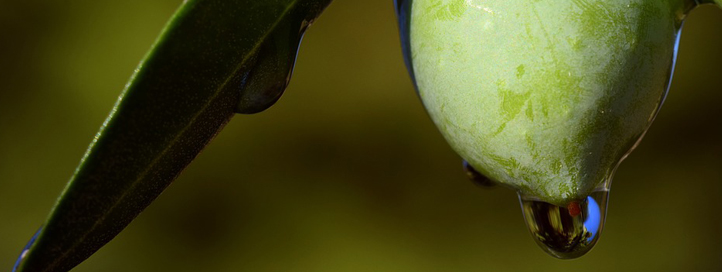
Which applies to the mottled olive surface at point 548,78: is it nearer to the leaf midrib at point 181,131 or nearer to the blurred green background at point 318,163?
the leaf midrib at point 181,131

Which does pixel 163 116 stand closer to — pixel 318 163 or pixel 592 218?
pixel 592 218

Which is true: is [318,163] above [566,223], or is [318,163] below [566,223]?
below

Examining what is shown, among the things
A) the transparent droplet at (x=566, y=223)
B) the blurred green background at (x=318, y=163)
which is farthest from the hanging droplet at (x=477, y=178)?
the blurred green background at (x=318, y=163)

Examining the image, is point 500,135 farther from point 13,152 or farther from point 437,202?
point 13,152

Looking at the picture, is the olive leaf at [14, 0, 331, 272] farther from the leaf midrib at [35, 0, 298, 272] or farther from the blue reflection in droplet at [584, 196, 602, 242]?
the blue reflection in droplet at [584, 196, 602, 242]

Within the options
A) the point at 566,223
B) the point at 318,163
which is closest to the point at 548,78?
the point at 566,223

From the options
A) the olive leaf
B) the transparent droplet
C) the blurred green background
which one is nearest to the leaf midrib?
the olive leaf

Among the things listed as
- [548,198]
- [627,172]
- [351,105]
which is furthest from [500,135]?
[627,172]
